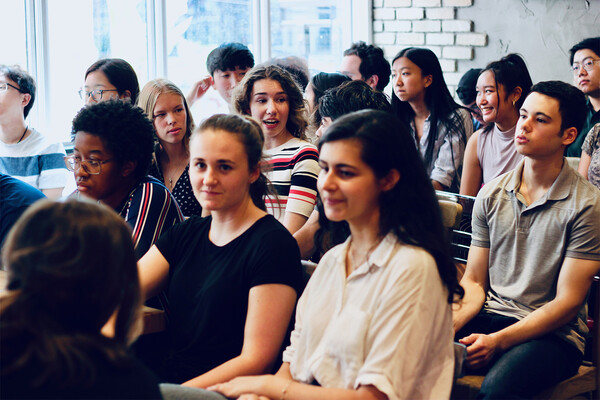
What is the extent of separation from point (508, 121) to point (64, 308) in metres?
2.48

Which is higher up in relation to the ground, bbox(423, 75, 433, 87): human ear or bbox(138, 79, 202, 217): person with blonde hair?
bbox(423, 75, 433, 87): human ear

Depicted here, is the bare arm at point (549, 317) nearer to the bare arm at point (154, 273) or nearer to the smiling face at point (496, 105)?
the bare arm at point (154, 273)

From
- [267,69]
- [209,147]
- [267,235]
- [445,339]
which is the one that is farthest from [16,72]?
[445,339]

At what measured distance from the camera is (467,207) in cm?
233

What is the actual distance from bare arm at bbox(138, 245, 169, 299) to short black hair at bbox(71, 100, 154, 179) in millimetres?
442

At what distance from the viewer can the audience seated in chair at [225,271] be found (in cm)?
156

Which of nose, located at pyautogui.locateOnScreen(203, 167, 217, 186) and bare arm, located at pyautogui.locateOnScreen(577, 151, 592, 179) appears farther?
bare arm, located at pyautogui.locateOnScreen(577, 151, 592, 179)

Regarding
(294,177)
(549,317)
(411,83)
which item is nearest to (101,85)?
(294,177)

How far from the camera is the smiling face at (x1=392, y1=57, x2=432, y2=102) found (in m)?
3.52

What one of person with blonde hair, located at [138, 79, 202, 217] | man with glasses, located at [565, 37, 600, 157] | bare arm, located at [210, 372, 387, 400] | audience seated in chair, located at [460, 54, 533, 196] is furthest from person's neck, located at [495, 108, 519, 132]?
bare arm, located at [210, 372, 387, 400]

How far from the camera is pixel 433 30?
18.1 feet

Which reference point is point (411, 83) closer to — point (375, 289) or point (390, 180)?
point (390, 180)

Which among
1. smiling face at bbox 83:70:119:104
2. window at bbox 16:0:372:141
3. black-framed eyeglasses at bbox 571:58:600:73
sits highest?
window at bbox 16:0:372:141

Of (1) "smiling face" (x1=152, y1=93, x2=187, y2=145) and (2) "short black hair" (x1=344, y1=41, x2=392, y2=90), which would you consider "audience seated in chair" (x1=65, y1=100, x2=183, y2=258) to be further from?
(2) "short black hair" (x1=344, y1=41, x2=392, y2=90)
